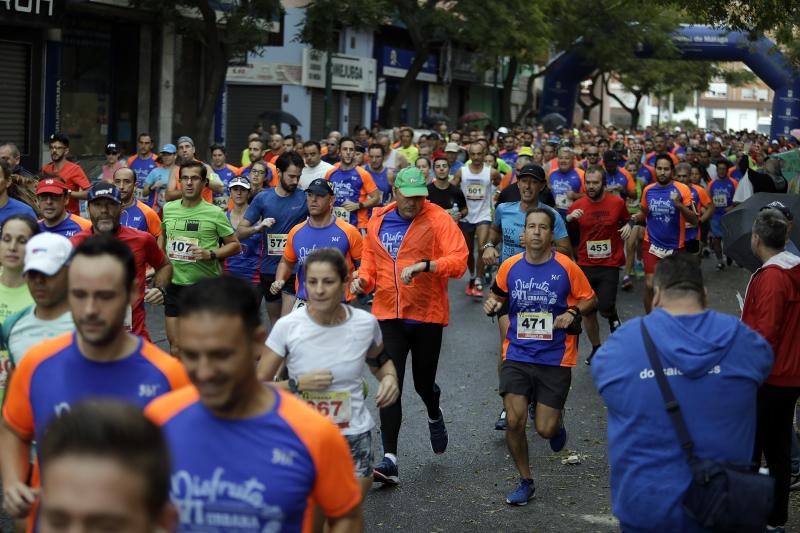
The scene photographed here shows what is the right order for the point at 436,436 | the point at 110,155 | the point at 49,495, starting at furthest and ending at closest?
the point at 110,155
the point at 436,436
the point at 49,495

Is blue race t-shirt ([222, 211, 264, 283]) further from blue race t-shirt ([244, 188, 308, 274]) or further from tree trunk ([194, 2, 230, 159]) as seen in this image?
tree trunk ([194, 2, 230, 159])

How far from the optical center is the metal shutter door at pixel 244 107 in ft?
126

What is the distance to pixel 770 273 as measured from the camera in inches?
249

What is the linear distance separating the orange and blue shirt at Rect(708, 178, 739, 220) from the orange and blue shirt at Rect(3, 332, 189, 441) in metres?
17.7

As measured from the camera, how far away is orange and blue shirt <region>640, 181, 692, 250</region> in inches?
528

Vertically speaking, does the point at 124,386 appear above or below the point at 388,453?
above

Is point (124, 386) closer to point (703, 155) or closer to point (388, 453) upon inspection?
point (388, 453)

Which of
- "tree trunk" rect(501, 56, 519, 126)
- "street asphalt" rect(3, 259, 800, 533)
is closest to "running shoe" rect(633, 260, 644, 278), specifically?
"street asphalt" rect(3, 259, 800, 533)

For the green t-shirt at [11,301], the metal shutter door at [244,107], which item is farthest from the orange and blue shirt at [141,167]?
the metal shutter door at [244,107]

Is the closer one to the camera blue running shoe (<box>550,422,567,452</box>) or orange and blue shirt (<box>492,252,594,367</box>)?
orange and blue shirt (<box>492,252,594,367</box>)

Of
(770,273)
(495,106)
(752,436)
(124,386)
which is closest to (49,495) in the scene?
(124,386)

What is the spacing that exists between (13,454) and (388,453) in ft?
12.6

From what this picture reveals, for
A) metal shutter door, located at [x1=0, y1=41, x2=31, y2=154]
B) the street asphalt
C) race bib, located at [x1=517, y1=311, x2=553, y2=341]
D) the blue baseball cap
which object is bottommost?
the street asphalt

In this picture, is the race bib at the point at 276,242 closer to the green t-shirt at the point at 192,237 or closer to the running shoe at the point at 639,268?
the green t-shirt at the point at 192,237
